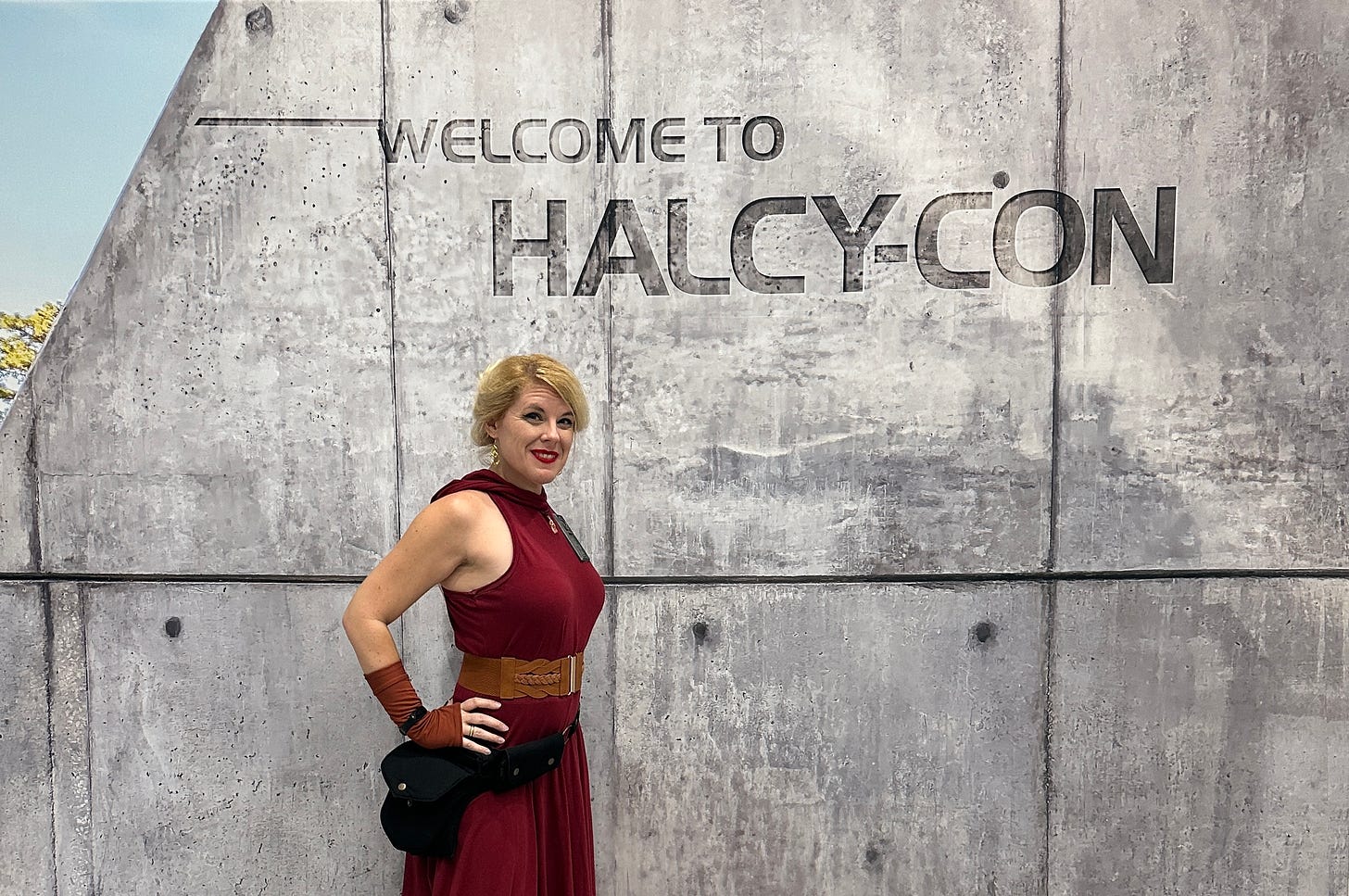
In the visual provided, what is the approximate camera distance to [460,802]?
193 centimetres

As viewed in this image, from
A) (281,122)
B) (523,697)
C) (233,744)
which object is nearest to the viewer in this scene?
(523,697)

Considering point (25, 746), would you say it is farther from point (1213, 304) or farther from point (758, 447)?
point (1213, 304)

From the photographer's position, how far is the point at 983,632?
2.71 meters

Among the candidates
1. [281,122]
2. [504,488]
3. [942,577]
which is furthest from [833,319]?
[281,122]

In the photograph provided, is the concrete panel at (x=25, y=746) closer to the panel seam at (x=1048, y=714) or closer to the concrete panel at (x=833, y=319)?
the concrete panel at (x=833, y=319)

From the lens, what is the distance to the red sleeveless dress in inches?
75.9

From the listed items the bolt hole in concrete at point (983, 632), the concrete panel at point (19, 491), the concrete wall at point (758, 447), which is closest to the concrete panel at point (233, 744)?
the concrete wall at point (758, 447)

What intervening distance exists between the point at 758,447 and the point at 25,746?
2578 millimetres

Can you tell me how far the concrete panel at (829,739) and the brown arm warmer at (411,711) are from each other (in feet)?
2.77

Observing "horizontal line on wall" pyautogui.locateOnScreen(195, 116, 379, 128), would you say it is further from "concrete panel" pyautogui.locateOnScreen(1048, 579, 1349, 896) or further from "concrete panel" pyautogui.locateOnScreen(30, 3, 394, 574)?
"concrete panel" pyautogui.locateOnScreen(1048, 579, 1349, 896)

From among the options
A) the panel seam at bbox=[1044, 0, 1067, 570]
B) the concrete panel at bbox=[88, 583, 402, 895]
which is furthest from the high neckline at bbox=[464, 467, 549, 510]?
the panel seam at bbox=[1044, 0, 1067, 570]

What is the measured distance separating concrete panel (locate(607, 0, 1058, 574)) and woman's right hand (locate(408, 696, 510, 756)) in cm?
85

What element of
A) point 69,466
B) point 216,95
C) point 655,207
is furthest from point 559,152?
point 69,466

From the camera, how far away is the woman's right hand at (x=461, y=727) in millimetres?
1921
